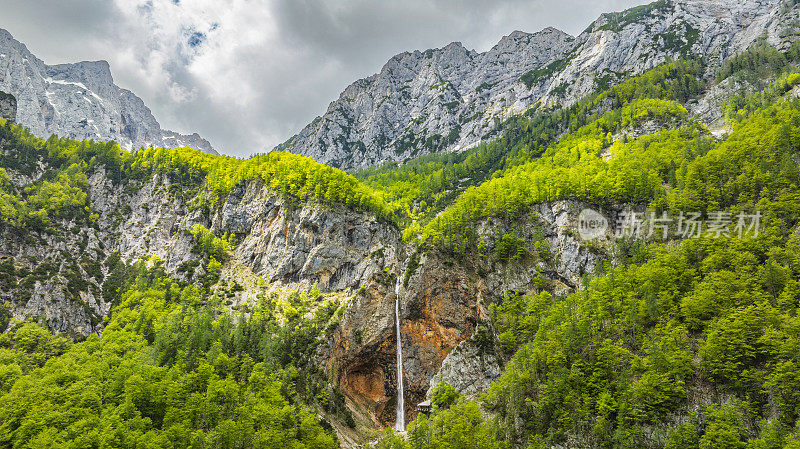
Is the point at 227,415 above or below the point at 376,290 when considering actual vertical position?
below

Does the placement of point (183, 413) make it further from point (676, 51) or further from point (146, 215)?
point (676, 51)

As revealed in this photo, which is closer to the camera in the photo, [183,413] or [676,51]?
[183,413]

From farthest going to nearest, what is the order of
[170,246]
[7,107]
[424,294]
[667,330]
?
[7,107], [170,246], [424,294], [667,330]

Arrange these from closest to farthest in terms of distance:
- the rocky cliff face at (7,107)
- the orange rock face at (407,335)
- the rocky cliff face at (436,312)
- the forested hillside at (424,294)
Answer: the forested hillside at (424,294), the rocky cliff face at (436,312), the orange rock face at (407,335), the rocky cliff face at (7,107)

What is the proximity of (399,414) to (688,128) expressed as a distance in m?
105

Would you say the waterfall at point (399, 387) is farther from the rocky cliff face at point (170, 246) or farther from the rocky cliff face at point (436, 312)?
the rocky cliff face at point (170, 246)

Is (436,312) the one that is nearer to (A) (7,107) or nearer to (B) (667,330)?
(B) (667,330)

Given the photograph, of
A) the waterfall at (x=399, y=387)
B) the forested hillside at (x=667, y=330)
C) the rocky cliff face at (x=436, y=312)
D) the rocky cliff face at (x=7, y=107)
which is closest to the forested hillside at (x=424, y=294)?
the forested hillside at (x=667, y=330)

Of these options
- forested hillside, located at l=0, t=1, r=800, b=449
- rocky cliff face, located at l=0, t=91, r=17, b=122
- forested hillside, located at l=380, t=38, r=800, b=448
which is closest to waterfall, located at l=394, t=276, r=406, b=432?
forested hillside, located at l=0, t=1, r=800, b=449

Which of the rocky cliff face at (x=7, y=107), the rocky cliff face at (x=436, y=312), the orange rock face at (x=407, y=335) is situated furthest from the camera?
→ the rocky cliff face at (x=7, y=107)

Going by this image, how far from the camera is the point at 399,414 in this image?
217ft

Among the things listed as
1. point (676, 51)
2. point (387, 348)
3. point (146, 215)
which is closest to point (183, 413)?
point (387, 348)

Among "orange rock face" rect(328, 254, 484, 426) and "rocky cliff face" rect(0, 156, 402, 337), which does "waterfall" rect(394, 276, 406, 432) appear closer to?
"orange rock face" rect(328, 254, 484, 426)

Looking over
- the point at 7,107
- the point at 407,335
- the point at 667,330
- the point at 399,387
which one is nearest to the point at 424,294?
the point at 407,335
